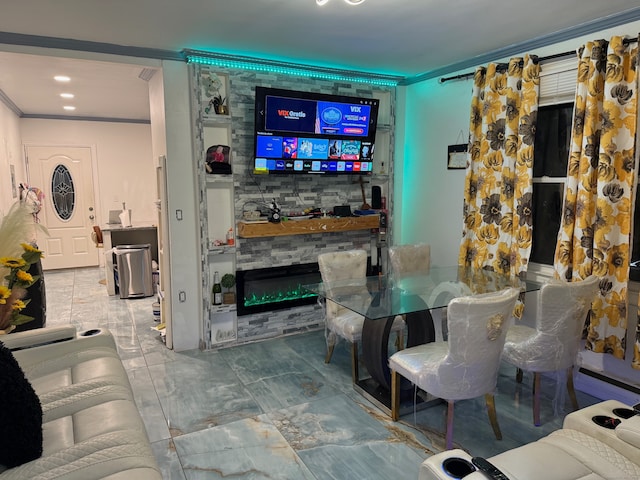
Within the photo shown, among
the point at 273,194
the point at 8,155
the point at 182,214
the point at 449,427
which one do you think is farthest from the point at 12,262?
the point at 8,155

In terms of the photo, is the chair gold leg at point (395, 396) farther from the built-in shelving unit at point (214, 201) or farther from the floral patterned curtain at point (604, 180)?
the built-in shelving unit at point (214, 201)

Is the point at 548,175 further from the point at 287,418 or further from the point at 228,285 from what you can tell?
the point at 228,285

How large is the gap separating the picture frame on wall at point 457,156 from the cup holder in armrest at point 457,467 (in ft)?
10.1

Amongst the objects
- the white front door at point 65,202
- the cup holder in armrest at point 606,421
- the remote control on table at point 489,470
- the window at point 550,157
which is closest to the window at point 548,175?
the window at point 550,157

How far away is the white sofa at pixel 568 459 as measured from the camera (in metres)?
1.54

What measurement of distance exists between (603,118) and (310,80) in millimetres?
2519

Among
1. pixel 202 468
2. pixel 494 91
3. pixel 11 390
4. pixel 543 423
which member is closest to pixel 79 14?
pixel 11 390

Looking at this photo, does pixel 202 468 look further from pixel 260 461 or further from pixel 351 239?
pixel 351 239

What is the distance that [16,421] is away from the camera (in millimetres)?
1529

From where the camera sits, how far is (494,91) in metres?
3.63

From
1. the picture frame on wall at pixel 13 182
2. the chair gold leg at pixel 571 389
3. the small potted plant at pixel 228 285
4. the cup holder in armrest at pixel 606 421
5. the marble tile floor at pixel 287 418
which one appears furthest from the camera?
the picture frame on wall at pixel 13 182

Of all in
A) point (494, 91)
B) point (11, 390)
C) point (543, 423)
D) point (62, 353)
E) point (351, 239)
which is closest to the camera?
point (11, 390)

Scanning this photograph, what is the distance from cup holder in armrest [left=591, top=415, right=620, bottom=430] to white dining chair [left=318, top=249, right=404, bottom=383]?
5.13ft

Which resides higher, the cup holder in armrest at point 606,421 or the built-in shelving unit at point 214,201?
the built-in shelving unit at point 214,201
